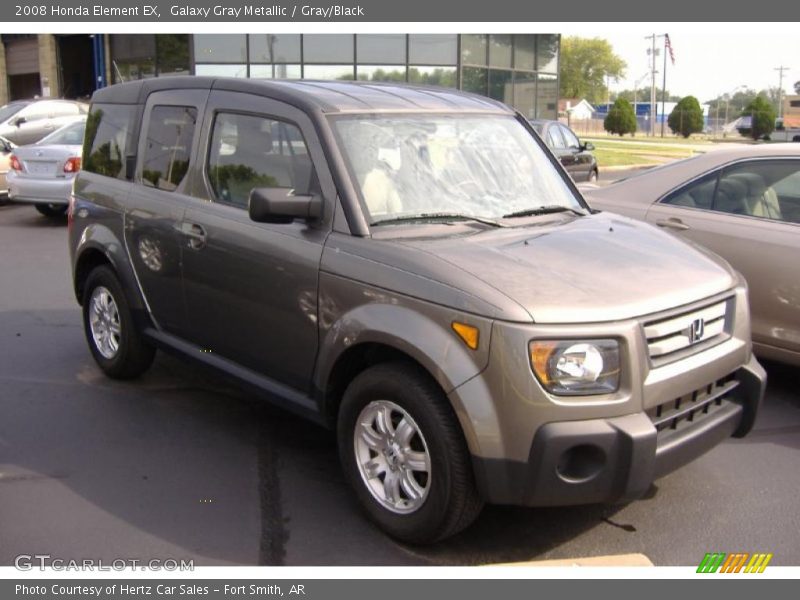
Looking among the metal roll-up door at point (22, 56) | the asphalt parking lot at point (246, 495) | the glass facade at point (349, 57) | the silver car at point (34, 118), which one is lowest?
the asphalt parking lot at point (246, 495)

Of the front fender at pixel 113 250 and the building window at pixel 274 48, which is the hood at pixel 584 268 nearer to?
the front fender at pixel 113 250

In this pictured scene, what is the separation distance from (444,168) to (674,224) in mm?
2161

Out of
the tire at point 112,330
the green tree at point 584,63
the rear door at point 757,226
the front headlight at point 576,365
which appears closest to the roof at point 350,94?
the tire at point 112,330

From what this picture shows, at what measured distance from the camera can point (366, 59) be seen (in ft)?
85.0

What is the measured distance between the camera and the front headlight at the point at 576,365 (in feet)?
10.8

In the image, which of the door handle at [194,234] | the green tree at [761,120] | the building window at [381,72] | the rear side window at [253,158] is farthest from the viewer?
the green tree at [761,120]

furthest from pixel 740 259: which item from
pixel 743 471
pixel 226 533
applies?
pixel 226 533

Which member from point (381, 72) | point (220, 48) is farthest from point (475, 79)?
point (220, 48)

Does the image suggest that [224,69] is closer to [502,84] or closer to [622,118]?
[502,84]

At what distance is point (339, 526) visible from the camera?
394 centimetres

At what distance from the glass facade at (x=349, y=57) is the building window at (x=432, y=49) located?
30 mm

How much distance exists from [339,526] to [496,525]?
2.34ft

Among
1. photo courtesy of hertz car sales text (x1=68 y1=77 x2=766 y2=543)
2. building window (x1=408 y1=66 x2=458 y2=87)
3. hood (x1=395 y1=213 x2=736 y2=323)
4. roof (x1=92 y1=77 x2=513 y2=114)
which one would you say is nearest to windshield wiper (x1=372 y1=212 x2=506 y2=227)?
photo courtesy of hertz car sales text (x1=68 y1=77 x2=766 y2=543)
